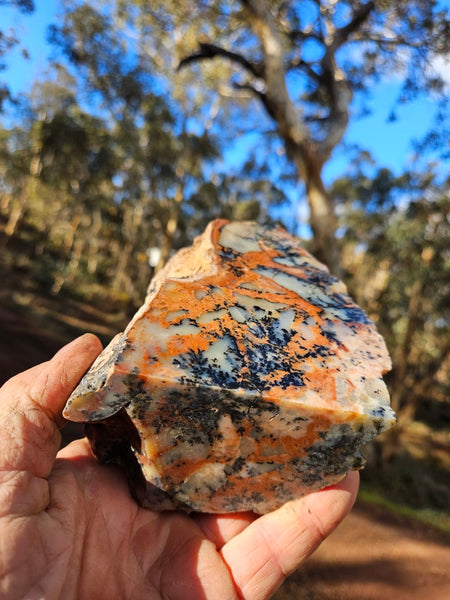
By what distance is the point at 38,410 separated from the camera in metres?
1.43

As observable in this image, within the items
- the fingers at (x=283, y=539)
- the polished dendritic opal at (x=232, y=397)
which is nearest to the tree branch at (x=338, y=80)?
the polished dendritic opal at (x=232, y=397)

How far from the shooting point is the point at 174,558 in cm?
148

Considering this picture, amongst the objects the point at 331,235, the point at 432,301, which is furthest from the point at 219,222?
the point at 432,301

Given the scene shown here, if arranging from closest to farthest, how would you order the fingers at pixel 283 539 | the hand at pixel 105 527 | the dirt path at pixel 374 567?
the hand at pixel 105 527 < the fingers at pixel 283 539 < the dirt path at pixel 374 567

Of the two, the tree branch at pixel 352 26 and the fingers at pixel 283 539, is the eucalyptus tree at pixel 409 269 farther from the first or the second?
the fingers at pixel 283 539

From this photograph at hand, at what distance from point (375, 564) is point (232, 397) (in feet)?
11.0

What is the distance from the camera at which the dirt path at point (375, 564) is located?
3.30m

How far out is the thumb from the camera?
4.35 ft

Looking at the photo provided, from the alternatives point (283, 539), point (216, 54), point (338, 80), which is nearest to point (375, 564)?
point (283, 539)

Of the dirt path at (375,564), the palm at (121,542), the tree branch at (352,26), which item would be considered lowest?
the dirt path at (375,564)

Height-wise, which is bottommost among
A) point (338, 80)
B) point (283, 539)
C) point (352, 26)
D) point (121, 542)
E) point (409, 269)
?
point (121, 542)

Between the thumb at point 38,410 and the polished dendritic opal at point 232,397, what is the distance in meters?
0.11

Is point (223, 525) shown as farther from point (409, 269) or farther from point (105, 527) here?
point (409, 269)

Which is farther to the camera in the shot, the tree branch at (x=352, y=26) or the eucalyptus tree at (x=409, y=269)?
the eucalyptus tree at (x=409, y=269)
